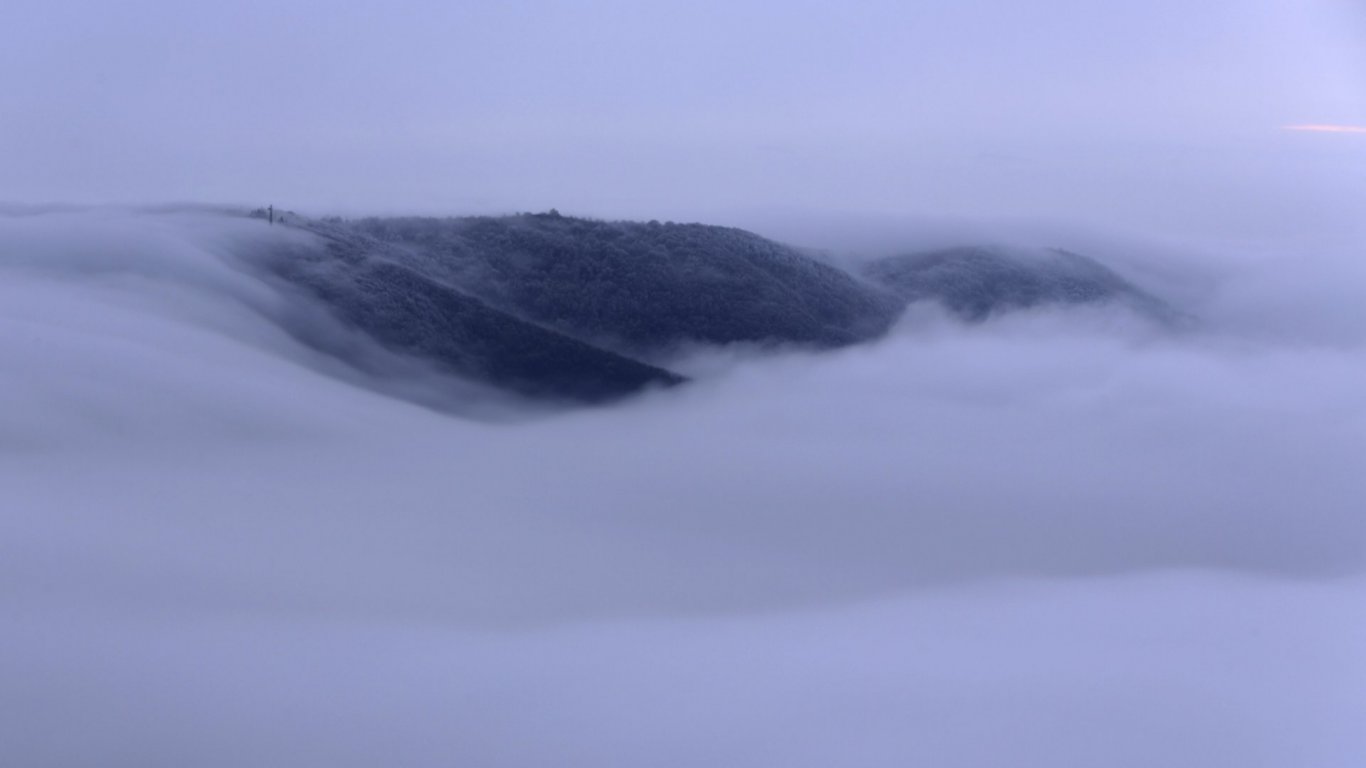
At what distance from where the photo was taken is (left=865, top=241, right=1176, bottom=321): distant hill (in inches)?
1296

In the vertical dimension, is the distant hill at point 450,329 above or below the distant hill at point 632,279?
below

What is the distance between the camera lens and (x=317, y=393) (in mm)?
19078

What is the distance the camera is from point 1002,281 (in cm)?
3450

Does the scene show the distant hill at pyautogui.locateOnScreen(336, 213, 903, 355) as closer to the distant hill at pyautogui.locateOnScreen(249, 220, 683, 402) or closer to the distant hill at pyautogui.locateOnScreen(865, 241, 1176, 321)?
the distant hill at pyautogui.locateOnScreen(249, 220, 683, 402)

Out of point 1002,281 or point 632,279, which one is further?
point 1002,281

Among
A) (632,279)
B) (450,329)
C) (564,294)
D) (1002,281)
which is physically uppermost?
(1002,281)

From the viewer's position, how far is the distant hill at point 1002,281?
3291 centimetres

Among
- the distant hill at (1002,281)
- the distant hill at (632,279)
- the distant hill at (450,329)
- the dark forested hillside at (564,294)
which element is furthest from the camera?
the distant hill at (1002,281)

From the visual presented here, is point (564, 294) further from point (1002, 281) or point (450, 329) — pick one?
point (1002, 281)

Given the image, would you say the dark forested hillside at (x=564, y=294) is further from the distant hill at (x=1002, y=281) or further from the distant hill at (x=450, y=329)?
the distant hill at (x=1002, y=281)

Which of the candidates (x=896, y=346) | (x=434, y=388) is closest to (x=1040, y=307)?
(x=896, y=346)

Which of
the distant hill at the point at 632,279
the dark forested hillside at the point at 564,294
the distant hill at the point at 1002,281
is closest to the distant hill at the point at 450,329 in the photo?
the dark forested hillside at the point at 564,294

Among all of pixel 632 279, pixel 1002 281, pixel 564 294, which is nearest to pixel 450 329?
pixel 564 294

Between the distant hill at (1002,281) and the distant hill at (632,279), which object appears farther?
the distant hill at (1002,281)
